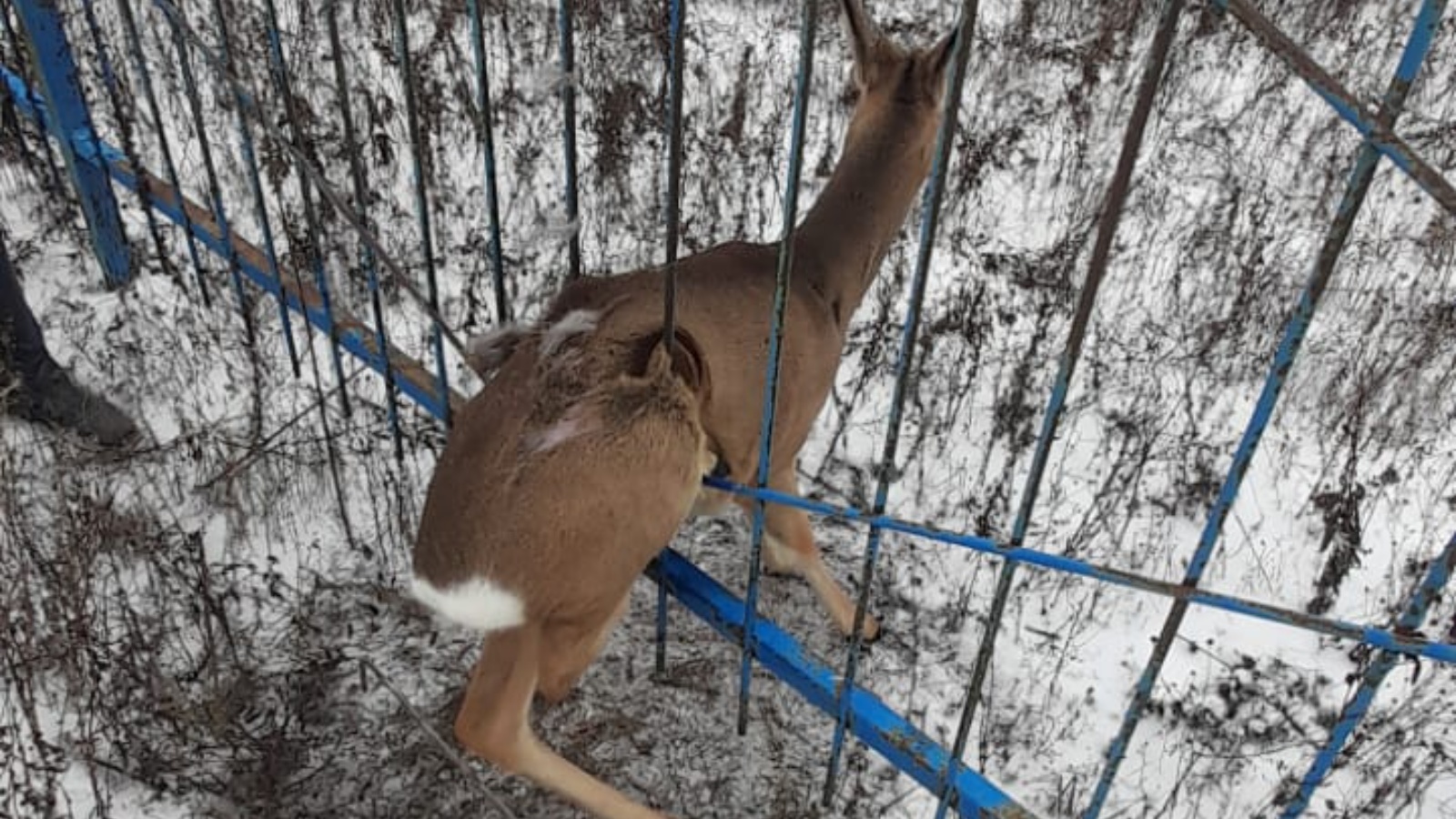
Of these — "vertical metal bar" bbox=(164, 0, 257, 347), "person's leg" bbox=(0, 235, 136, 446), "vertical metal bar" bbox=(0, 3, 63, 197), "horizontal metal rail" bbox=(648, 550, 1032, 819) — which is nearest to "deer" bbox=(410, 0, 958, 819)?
"horizontal metal rail" bbox=(648, 550, 1032, 819)

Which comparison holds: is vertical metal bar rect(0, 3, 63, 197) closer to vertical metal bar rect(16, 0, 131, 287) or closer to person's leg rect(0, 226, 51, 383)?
vertical metal bar rect(16, 0, 131, 287)

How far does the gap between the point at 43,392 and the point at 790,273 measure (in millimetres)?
2611

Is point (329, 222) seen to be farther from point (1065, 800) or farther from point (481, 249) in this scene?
point (1065, 800)

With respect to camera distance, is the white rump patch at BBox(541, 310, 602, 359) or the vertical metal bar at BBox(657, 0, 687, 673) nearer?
the vertical metal bar at BBox(657, 0, 687, 673)

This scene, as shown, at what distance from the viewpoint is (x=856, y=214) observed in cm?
307

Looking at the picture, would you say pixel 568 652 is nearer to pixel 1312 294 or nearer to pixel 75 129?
pixel 1312 294

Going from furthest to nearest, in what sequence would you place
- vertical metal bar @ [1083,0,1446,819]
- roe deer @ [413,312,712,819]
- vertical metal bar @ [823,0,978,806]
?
1. roe deer @ [413,312,712,819]
2. vertical metal bar @ [823,0,978,806]
3. vertical metal bar @ [1083,0,1446,819]

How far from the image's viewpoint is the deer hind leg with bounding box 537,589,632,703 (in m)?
2.45

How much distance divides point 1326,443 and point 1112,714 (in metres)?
1.75

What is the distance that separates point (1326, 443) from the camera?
163 inches

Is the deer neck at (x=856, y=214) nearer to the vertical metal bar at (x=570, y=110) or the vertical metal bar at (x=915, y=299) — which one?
the vertical metal bar at (x=570, y=110)

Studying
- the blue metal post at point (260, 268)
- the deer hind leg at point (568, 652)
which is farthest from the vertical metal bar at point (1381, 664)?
the blue metal post at point (260, 268)

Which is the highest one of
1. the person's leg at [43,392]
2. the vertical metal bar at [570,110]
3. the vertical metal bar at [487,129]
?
the vertical metal bar at [487,129]

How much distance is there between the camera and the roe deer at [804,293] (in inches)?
104
